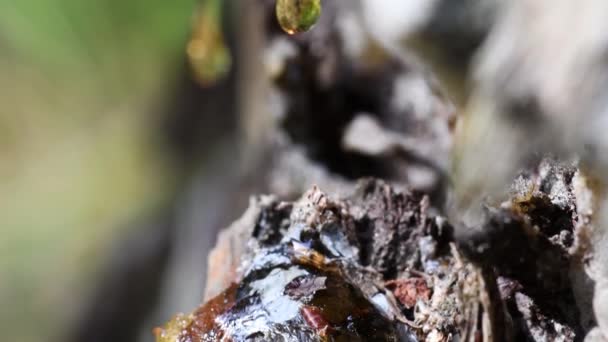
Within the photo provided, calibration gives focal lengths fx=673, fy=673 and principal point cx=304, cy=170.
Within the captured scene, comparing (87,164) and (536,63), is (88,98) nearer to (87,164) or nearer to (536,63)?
(87,164)

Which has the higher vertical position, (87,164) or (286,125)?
(87,164)

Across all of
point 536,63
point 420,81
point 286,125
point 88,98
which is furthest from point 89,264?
point 536,63

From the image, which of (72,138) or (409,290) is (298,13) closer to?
(409,290)

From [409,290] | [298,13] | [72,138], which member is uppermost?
[72,138]

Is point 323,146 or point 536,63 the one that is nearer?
point 536,63

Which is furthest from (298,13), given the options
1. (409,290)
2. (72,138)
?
(72,138)

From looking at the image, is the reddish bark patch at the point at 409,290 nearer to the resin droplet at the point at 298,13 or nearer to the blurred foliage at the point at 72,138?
the resin droplet at the point at 298,13
